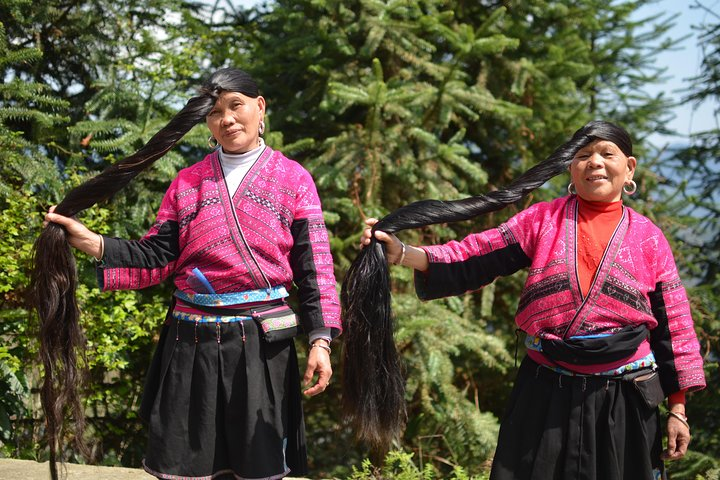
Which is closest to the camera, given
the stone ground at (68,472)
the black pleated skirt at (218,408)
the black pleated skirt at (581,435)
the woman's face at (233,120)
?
the black pleated skirt at (581,435)

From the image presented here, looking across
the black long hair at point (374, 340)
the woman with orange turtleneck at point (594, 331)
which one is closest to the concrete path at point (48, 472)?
the black long hair at point (374, 340)

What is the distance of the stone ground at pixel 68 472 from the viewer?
3688 millimetres

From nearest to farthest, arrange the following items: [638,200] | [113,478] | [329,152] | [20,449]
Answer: [113,478] → [20,449] → [329,152] → [638,200]

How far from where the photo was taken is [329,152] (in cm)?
488

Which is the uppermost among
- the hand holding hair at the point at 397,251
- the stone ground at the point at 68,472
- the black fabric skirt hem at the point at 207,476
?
the hand holding hair at the point at 397,251

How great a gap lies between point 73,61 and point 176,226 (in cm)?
298

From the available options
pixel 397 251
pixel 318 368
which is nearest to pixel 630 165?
pixel 397 251

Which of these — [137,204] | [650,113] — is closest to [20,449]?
[137,204]

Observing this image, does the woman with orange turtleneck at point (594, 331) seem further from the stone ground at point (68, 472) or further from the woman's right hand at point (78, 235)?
the stone ground at point (68, 472)

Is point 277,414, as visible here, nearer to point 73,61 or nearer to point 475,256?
point 475,256

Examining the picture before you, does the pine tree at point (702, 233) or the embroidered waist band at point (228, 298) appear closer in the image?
the embroidered waist band at point (228, 298)

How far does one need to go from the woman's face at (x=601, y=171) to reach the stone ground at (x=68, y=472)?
8.84 feet

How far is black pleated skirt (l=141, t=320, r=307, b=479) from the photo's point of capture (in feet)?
8.11

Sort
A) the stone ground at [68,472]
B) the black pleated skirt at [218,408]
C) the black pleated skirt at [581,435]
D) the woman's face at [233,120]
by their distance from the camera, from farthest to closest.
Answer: the stone ground at [68,472]
the woman's face at [233,120]
the black pleated skirt at [218,408]
the black pleated skirt at [581,435]
